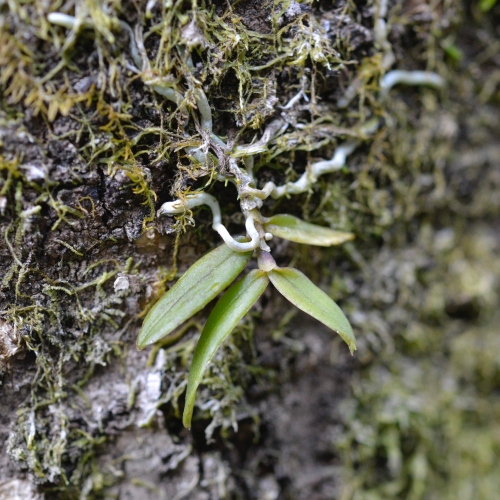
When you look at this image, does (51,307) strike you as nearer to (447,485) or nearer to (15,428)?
(15,428)

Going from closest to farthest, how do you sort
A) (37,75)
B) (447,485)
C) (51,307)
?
(37,75)
(51,307)
(447,485)

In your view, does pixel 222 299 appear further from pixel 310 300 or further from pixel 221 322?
pixel 310 300

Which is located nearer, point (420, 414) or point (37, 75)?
point (37, 75)

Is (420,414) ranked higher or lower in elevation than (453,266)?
lower

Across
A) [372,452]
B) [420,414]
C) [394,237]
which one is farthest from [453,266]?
[372,452]

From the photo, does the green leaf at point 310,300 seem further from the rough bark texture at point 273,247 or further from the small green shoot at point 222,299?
the rough bark texture at point 273,247

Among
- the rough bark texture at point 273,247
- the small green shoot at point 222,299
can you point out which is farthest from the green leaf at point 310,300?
the rough bark texture at point 273,247
